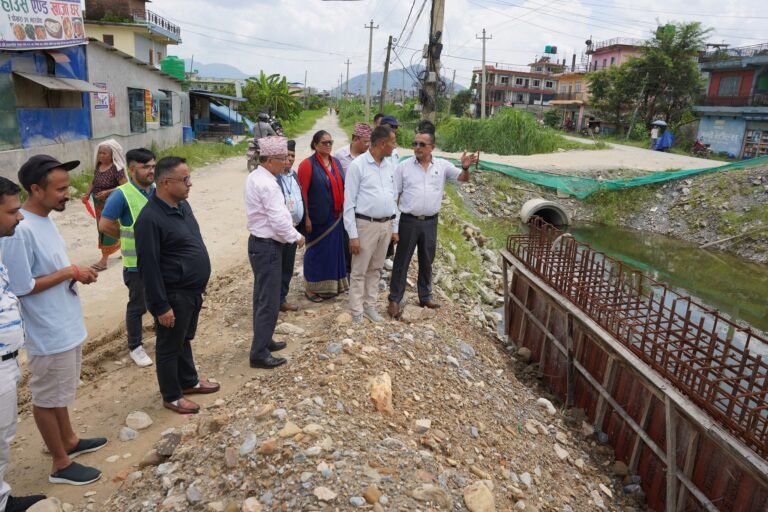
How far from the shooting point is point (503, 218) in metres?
15.6

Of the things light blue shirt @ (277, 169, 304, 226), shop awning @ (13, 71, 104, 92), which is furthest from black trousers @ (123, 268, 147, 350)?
shop awning @ (13, 71, 104, 92)

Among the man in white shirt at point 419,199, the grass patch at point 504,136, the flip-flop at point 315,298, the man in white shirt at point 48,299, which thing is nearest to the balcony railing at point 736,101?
the grass patch at point 504,136

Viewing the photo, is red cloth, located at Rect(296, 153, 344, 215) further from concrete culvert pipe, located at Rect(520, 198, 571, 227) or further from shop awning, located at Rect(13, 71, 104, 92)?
concrete culvert pipe, located at Rect(520, 198, 571, 227)

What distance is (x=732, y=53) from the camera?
30875mm

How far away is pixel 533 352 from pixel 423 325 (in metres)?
1.94

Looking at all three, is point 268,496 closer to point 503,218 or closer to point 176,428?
point 176,428

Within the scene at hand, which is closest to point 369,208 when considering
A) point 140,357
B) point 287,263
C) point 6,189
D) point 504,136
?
point 287,263

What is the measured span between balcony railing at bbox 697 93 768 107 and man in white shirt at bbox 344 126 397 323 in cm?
2921

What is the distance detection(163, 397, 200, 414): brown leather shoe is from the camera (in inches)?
145

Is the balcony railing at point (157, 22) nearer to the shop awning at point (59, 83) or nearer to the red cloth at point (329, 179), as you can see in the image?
the shop awning at point (59, 83)

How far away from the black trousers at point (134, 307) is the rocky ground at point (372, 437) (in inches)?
28.4

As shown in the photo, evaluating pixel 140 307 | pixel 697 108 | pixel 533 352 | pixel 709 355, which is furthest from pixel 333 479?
pixel 697 108

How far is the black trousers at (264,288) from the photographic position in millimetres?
4055

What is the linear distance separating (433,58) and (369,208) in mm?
6709
